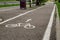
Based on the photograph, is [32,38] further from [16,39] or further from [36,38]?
[16,39]

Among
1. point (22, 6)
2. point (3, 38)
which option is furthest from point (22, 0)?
point (3, 38)

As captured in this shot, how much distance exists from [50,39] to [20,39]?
113cm

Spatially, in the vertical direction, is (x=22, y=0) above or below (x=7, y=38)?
below

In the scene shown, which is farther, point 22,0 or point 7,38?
point 22,0

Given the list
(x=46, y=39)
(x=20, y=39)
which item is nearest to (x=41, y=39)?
(x=46, y=39)

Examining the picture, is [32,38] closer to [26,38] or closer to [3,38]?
[26,38]

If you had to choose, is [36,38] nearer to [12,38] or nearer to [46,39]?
[46,39]

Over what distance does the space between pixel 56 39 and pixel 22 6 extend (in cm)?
2718

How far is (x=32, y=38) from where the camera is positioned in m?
8.27

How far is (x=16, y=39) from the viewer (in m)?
7.99

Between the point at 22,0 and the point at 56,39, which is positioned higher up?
the point at 56,39

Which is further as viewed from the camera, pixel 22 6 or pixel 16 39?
pixel 22 6

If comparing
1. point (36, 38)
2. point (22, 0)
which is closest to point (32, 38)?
point (36, 38)

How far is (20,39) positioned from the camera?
8008 mm
